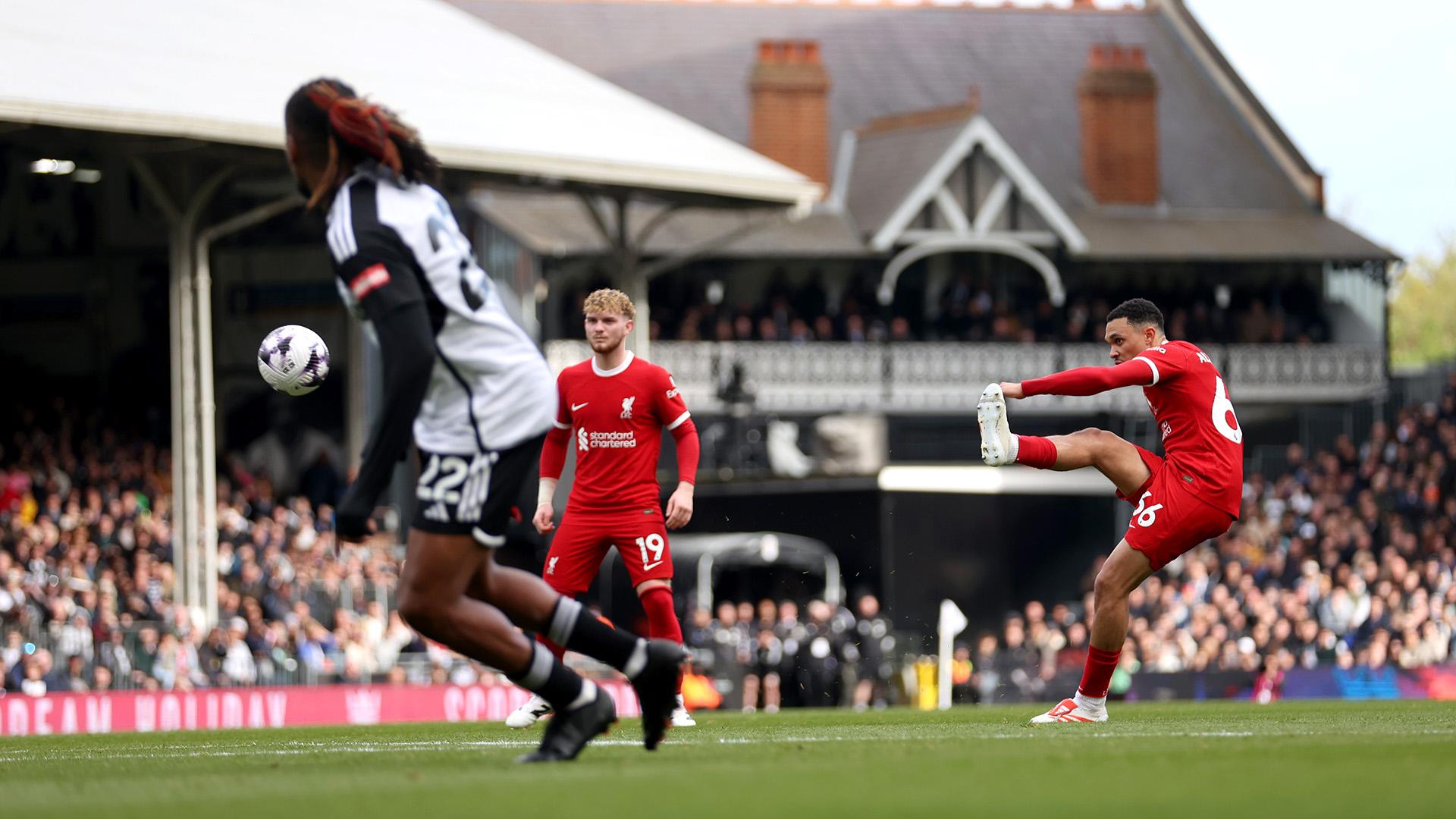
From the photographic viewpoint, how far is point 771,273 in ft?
152

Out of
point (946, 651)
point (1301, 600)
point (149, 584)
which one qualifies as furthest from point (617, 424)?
point (1301, 600)

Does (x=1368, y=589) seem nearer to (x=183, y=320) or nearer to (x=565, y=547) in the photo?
(x=183, y=320)

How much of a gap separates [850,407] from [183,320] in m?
19.3

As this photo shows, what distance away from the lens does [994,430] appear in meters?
9.91

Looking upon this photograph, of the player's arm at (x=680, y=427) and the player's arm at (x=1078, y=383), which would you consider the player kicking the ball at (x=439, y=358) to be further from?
the player's arm at (x=680, y=427)

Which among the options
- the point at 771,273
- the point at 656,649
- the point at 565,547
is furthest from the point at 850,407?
the point at 656,649

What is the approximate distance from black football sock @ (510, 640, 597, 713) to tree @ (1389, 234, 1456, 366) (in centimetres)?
9361

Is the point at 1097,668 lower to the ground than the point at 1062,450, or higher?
lower

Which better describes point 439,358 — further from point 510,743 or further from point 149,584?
point 149,584

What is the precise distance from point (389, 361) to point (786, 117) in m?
40.3

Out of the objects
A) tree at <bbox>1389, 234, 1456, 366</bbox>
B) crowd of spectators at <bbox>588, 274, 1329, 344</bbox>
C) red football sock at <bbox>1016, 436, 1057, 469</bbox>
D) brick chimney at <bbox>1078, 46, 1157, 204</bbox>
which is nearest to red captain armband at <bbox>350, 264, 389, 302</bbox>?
red football sock at <bbox>1016, 436, 1057, 469</bbox>

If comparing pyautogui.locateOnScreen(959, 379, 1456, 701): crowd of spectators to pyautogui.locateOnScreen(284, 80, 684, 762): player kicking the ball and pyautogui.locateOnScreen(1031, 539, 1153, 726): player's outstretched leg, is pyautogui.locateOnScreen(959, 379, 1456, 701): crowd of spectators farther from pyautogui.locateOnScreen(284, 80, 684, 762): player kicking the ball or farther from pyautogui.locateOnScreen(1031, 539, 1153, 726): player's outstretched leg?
pyautogui.locateOnScreen(284, 80, 684, 762): player kicking the ball

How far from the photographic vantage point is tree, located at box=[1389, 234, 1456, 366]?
320ft

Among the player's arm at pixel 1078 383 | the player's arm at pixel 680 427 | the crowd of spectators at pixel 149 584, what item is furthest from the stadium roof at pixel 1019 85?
the player's arm at pixel 1078 383
